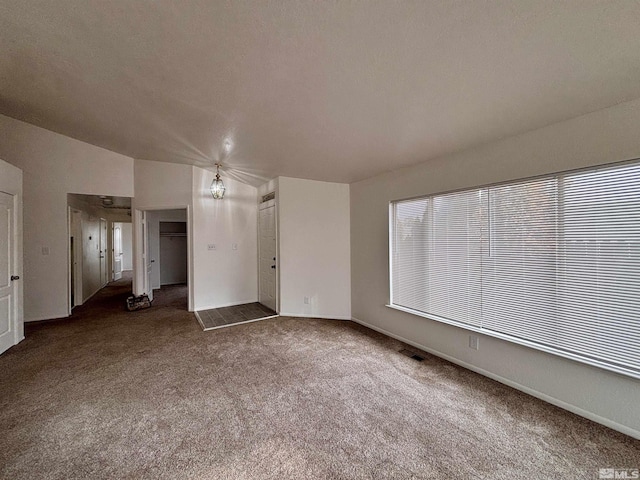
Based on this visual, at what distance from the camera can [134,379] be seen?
2545mm

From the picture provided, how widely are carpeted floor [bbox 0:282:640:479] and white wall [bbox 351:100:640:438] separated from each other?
0.17 metres

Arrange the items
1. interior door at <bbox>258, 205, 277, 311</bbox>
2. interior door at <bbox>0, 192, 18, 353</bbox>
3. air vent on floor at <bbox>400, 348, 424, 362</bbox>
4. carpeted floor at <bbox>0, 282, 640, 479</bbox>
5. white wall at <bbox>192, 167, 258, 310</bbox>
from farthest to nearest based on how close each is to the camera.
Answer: white wall at <bbox>192, 167, 258, 310</bbox> → interior door at <bbox>258, 205, 277, 311</bbox> → interior door at <bbox>0, 192, 18, 353</bbox> → air vent on floor at <bbox>400, 348, 424, 362</bbox> → carpeted floor at <bbox>0, 282, 640, 479</bbox>

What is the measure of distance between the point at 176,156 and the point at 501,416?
18.4 ft

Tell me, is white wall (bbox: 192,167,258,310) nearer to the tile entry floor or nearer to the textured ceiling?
the tile entry floor

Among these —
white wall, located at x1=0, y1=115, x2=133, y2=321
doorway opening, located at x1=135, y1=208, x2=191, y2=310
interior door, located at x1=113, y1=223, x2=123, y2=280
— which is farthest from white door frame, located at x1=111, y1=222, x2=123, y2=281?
white wall, located at x1=0, y1=115, x2=133, y2=321

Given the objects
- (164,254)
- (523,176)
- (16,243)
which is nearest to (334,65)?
(523,176)

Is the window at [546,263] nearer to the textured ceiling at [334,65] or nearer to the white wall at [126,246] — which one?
the textured ceiling at [334,65]

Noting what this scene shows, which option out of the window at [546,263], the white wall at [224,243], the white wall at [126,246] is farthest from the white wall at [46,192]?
the white wall at [126,246]

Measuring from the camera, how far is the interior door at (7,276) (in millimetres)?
3135

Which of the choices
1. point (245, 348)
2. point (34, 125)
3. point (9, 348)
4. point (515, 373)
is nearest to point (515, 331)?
point (515, 373)

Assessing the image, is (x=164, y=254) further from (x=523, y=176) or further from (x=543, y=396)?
(x=543, y=396)

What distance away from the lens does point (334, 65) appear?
178cm

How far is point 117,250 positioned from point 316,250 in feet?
30.8

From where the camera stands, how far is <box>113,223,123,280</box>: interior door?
30.2 ft
